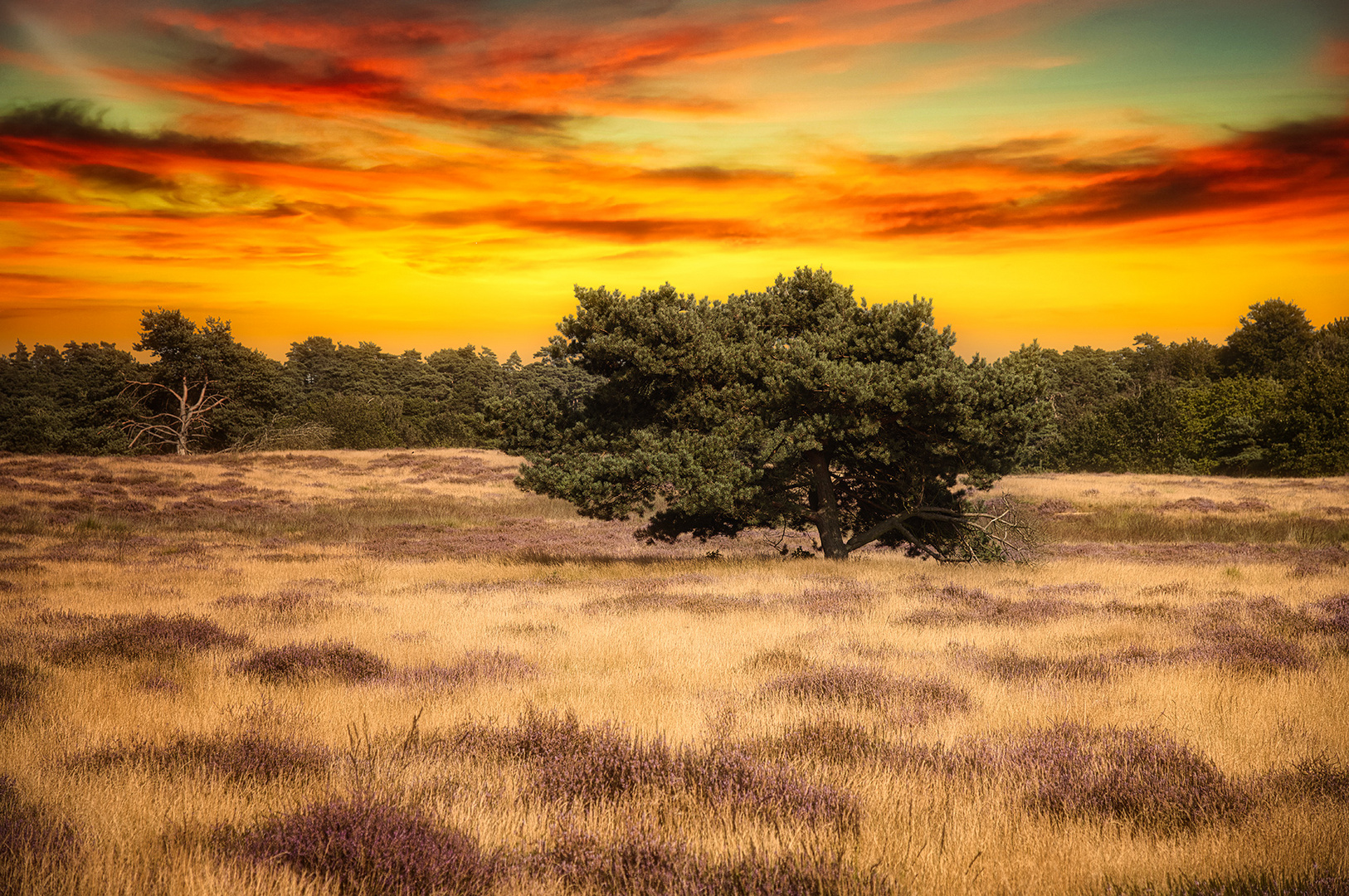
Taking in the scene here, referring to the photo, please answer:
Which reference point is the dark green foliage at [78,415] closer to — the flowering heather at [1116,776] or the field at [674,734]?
the field at [674,734]

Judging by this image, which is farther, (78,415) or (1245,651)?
(78,415)

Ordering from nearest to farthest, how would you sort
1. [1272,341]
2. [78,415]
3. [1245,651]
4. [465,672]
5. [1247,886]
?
1. [1247,886]
2. [465,672]
3. [1245,651]
4. [78,415]
5. [1272,341]

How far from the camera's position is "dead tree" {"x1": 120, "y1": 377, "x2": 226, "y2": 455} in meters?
63.0

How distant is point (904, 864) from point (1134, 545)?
26744 mm

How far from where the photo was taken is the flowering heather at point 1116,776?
15.9ft

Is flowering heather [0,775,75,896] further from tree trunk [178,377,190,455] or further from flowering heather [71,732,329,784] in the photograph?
tree trunk [178,377,190,455]

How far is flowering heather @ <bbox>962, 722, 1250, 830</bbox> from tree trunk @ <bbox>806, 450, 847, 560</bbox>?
12.2 meters

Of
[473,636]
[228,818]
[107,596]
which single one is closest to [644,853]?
[228,818]

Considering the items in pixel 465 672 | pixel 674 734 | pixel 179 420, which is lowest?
pixel 465 672

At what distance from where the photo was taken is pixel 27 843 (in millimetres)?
3922

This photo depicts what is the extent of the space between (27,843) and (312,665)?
4648mm

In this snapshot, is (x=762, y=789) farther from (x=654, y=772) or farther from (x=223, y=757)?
(x=223, y=757)

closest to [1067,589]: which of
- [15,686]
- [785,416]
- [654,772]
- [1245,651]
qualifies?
[1245,651]

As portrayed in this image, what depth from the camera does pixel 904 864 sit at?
160 inches
